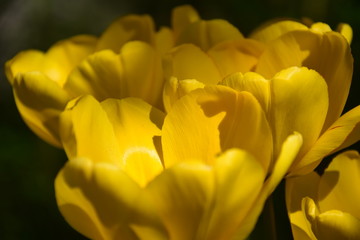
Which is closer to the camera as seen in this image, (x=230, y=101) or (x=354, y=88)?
(x=230, y=101)

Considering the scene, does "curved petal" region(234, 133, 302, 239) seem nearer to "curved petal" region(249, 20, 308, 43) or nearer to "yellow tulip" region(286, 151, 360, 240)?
"yellow tulip" region(286, 151, 360, 240)

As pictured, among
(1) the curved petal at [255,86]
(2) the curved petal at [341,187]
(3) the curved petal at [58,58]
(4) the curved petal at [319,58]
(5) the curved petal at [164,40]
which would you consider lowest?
(3) the curved petal at [58,58]

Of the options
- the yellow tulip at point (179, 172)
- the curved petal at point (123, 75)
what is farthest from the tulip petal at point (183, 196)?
the curved petal at point (123, 75)

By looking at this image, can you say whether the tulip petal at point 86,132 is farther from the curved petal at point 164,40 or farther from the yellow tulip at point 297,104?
the curved petal at point 164,40

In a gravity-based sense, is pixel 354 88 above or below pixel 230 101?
below

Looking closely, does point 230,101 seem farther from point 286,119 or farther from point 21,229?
point 21,229

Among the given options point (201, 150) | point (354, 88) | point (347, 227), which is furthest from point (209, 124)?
point (354, 88)

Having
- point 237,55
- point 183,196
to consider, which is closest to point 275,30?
point 237,55

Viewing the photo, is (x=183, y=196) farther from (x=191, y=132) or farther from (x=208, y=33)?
(x=208, y=33)
